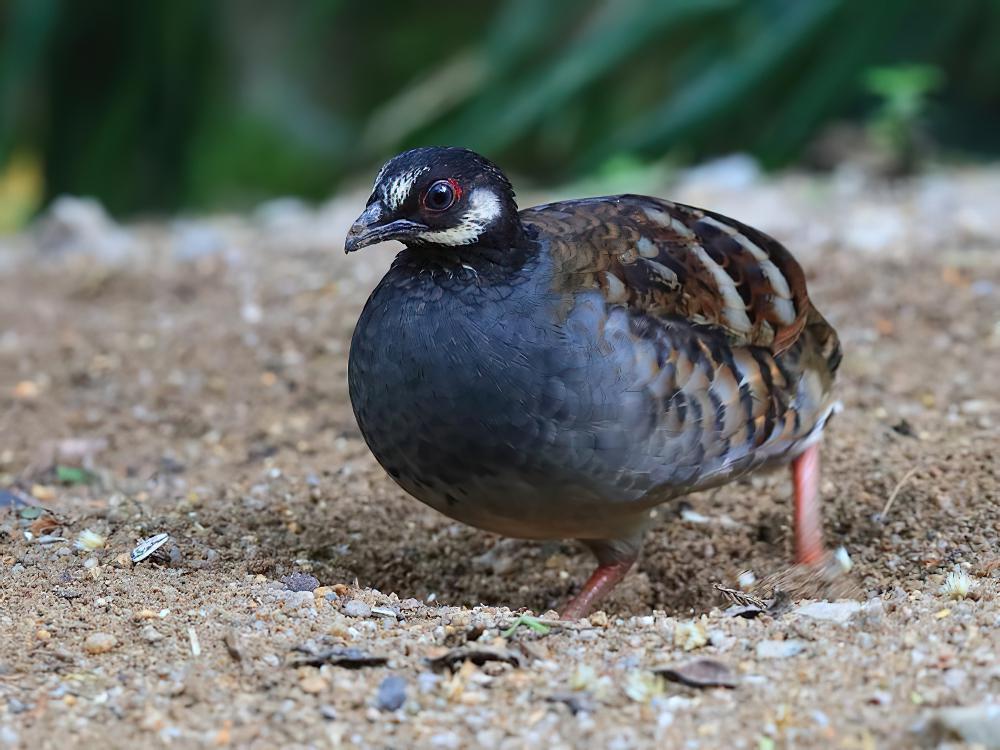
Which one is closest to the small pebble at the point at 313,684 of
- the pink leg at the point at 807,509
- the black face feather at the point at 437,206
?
the black face feather at the point at 437,206

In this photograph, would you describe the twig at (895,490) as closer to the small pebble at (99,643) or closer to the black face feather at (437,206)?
the black face feather at (437,206)

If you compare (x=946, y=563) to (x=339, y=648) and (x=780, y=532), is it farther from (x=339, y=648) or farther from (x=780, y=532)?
(x=339, y=648)

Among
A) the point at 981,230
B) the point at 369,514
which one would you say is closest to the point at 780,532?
the point at 369,514

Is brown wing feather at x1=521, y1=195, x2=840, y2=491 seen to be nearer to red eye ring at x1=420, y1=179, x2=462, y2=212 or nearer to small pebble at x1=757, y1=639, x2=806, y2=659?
red eye ring at x1=420, y1=179, x2=462, y2=212

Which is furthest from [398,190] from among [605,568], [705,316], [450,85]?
[450,85]

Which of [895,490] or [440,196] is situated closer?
[440,196]

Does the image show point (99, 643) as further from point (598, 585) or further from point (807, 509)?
point (807, 509)
